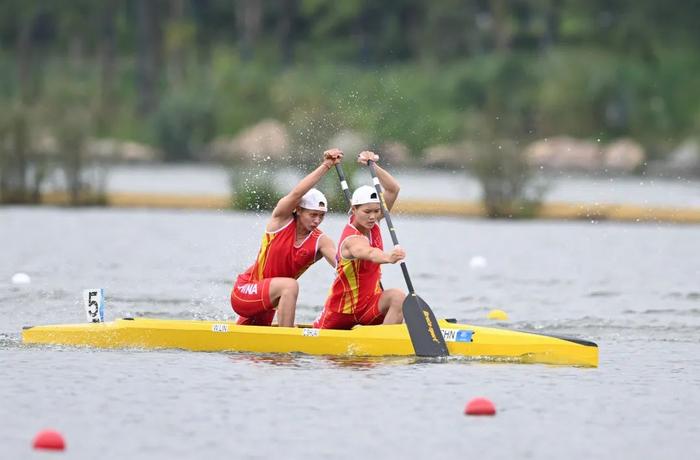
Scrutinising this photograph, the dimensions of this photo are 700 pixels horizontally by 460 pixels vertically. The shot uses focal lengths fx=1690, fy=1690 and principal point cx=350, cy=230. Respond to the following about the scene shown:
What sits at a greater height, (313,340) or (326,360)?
(313,340)

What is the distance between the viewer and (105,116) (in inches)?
2539

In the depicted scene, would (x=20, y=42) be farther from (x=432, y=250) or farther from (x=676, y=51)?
(x=432, y=250)

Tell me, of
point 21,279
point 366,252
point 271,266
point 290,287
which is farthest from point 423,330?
point 21,279

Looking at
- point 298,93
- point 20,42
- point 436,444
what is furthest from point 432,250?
point 20,42

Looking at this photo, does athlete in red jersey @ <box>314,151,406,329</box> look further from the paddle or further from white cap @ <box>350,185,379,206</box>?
the paddle

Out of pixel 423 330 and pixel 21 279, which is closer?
pixel 423 330

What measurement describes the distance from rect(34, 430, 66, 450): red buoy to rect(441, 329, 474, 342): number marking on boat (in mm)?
5062

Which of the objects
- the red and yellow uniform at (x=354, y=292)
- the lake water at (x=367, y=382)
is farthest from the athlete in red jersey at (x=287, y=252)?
the lake water at (x=367, y=382)

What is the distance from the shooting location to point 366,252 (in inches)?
613

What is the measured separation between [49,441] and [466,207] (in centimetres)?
2511

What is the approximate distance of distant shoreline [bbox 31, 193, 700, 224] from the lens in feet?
114

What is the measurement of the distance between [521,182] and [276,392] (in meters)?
20.5

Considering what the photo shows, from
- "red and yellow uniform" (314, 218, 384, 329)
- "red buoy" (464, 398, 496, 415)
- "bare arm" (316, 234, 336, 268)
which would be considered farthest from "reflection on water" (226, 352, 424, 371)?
"red buoy" (464, 398, 496, 415)

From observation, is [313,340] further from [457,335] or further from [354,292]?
[457,335]
